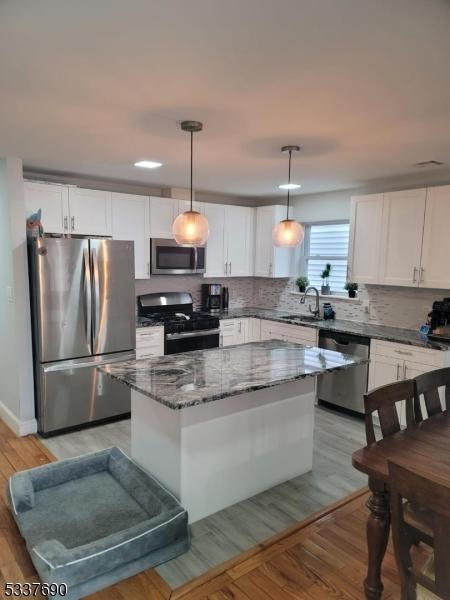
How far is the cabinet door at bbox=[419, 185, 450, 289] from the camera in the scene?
370 centimetres

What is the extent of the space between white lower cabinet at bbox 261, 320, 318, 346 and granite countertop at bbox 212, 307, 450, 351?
49 millimetres

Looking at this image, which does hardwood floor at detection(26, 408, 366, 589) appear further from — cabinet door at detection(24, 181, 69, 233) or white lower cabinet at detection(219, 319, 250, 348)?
cabinet door at detection(24, 181, 69, 233)

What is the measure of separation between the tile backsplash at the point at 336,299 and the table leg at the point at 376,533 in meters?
2.79

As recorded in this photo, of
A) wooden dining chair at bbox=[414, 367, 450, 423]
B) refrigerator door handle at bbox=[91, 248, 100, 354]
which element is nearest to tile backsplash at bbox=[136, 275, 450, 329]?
refrigerator door handle at bbox=[91, 248, 100, 354]

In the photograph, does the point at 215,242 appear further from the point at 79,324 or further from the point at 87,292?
the point at 79,324

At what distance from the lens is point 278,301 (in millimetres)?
5727

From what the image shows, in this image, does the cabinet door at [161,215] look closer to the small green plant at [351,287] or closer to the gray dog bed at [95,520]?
the small green plant at [351,287]

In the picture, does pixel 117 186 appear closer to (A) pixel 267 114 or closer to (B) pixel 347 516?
(A) pixel 267 114

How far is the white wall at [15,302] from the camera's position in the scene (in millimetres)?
3492

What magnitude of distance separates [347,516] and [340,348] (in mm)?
1871

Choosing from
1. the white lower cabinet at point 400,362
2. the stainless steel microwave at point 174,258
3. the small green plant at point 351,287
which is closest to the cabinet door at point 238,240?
the stainless steel microwave at point 174,258

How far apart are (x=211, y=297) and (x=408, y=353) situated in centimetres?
255

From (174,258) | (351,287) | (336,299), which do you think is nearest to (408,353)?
(351,287)

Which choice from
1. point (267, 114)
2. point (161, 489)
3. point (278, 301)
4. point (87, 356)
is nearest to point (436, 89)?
point (267, 114)
